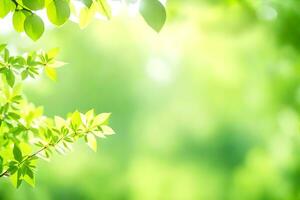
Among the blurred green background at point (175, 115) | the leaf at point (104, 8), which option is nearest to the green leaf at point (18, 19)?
the leaf at point (104, 8)

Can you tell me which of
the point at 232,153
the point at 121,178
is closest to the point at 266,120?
the point at 232,153

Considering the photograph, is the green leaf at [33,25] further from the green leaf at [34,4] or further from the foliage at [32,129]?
the foliage at [32,129]

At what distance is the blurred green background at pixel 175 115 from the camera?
7.56 m

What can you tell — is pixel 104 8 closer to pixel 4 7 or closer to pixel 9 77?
pixel 4 7

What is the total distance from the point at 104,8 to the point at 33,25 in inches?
6.0

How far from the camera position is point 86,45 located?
800 centimetres

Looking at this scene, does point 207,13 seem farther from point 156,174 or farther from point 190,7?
point 156,174

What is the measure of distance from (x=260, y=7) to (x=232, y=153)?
3.23 metres

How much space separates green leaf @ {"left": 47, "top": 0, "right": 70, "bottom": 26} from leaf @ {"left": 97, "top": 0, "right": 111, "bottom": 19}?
7 cm

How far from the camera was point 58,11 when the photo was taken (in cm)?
95

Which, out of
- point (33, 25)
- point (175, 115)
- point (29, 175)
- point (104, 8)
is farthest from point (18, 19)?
point (175, 115)

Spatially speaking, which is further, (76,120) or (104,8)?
(76,120)

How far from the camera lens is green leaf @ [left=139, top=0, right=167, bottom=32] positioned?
856 mm

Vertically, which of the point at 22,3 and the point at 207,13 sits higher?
the point at 207,13
